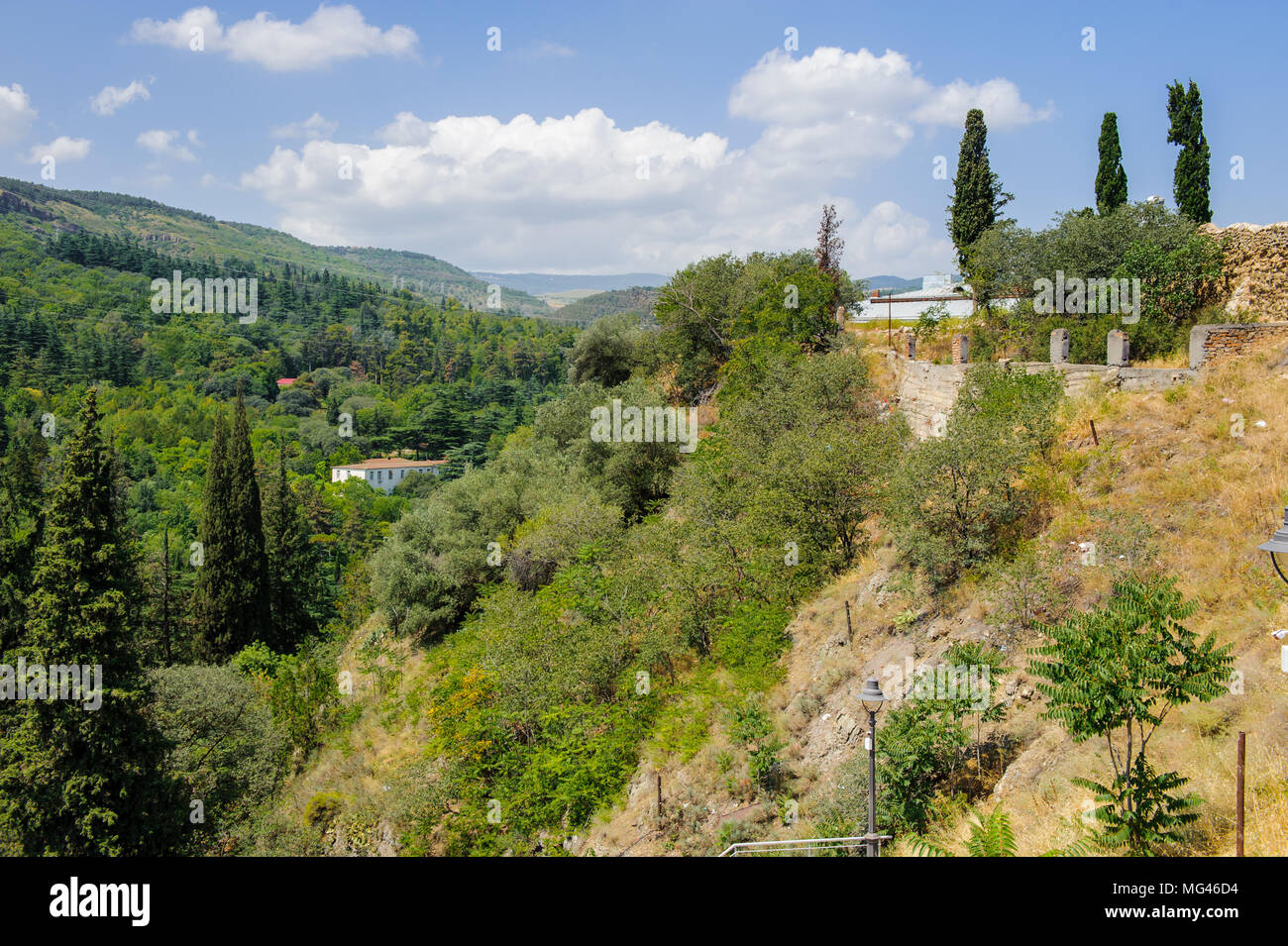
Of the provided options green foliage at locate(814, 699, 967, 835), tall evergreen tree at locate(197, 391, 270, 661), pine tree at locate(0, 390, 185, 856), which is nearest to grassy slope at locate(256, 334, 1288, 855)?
green foliage at locate(814, 699, 967, 835)

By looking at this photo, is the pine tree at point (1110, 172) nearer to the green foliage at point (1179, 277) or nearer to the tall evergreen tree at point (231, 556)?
the green foliage at point (1179, 277)

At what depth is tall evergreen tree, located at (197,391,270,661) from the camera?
32.2 metres

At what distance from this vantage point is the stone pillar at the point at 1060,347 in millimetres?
16625

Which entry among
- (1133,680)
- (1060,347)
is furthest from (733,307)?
(1133,680)

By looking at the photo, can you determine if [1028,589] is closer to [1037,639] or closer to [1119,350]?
[1037,639]

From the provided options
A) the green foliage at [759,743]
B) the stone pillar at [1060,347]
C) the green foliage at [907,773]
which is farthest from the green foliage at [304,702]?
the stone pillar at [1060,347]

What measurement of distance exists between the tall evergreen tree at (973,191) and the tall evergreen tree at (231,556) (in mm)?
32668

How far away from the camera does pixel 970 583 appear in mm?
12859

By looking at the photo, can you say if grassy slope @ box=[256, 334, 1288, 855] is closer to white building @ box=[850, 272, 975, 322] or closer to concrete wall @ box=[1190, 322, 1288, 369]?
concrete wall @ box=[1190, 322, 1288, 369]

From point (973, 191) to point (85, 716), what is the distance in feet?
105

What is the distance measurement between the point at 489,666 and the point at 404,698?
7.87 m

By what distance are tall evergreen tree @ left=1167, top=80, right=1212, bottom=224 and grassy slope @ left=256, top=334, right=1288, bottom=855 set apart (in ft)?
38.0
